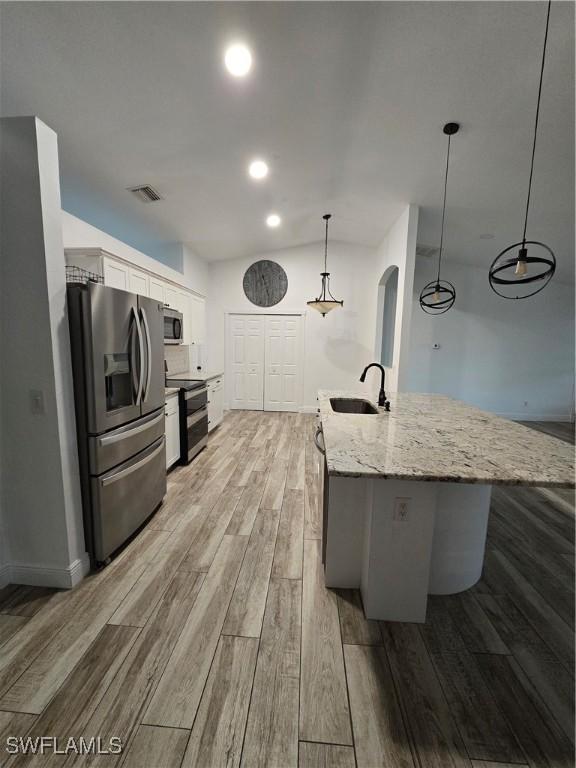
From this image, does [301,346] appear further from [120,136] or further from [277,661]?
[277,661]

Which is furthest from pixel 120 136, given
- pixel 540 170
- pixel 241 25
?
pixel 540 170

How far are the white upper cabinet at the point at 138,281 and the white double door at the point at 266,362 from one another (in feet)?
9.33

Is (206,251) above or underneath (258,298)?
above

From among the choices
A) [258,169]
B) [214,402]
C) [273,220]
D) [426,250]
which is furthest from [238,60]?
[426,250]

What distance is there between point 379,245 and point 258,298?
8.12 ft

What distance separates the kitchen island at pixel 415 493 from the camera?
1136 millimetres

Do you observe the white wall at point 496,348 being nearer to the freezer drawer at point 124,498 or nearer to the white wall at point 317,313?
the white wall at point 317,313

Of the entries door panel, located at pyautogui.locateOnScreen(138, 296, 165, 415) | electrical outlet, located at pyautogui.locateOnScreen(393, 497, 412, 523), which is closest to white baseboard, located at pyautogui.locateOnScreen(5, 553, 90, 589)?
door panel, located at pyautogui.locateOnScreen(138, 296, 165, 415)

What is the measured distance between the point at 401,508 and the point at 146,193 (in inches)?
153

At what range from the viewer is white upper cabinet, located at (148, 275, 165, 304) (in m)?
3.51

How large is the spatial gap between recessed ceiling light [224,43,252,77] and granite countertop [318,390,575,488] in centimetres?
229

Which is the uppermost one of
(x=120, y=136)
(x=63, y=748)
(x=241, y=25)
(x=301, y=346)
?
(x=241, y=25)

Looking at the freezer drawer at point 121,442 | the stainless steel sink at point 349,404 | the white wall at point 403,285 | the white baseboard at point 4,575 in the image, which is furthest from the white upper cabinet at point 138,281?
the white wall at point 403,285

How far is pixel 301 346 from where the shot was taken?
20.1 ft
